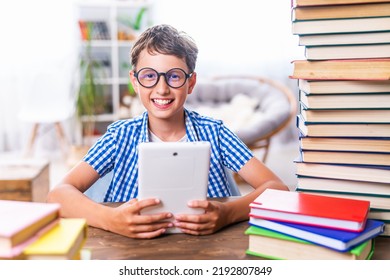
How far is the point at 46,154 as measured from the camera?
514cm

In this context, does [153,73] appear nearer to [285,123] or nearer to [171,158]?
[171,158]

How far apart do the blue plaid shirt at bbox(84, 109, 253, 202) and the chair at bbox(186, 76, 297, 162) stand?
239 cm

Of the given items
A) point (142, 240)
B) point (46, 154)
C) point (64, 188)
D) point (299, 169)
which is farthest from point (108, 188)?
point (46, 154)

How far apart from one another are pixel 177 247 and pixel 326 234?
276 mm

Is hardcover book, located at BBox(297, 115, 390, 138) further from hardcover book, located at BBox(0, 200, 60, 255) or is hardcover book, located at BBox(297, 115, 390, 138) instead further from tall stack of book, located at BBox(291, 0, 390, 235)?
hardcover book, located at BBox(0, 200, 60, 255)

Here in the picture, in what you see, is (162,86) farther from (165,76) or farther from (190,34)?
(190,34)

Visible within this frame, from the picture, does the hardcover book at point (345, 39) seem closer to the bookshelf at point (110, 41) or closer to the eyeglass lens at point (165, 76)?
the eyeglass lens at point (165, 76)

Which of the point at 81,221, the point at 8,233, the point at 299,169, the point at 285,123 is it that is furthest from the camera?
the point at 285,123

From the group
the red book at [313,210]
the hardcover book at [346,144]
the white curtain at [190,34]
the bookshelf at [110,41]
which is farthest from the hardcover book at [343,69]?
the white curtain at [190,34]

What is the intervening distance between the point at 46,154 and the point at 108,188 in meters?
3.79

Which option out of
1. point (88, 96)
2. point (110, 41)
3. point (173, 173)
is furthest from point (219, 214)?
point (110, 41)

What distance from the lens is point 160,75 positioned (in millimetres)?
1335

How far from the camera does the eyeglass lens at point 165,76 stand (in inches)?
52.6

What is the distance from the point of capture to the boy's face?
1.35 meters
